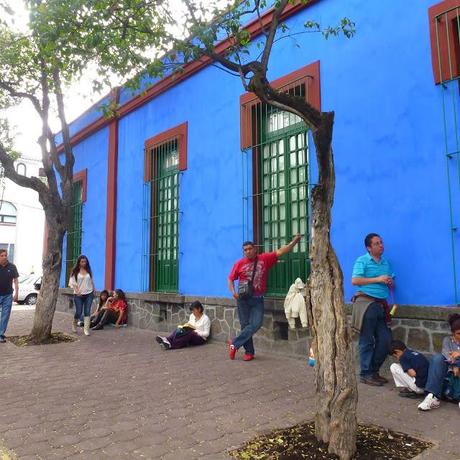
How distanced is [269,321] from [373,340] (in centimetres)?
205

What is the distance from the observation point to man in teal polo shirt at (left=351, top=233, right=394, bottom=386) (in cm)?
515

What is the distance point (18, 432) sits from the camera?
→ 3.83 m

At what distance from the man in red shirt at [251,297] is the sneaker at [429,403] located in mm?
2649

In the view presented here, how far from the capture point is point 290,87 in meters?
7.02

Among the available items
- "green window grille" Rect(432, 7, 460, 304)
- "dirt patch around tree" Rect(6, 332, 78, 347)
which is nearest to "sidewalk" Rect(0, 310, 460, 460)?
"dirt patch around tree" Rect(6, 332, 78, 347)

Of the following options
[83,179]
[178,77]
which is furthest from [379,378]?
[83,179]

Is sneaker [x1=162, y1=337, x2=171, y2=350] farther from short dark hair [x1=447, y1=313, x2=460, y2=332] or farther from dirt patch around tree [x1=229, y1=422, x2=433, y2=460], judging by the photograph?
short dark hair [x1=447, y1=313, x2=460, y2=332]

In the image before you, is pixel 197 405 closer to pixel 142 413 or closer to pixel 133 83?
pixel 142 413

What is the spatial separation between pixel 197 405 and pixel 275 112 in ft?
15.8

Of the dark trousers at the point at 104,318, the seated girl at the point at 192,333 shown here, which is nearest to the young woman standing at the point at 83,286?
the dark trousers at the point at 104,318

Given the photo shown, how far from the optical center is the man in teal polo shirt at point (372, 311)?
203 inches

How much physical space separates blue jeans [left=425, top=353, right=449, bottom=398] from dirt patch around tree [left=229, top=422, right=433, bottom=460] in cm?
90

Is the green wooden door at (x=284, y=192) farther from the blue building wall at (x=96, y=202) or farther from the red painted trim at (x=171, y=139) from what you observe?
the blue building wall at (x=96, y=202)

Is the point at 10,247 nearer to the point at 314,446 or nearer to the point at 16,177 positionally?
the point at 16,177
